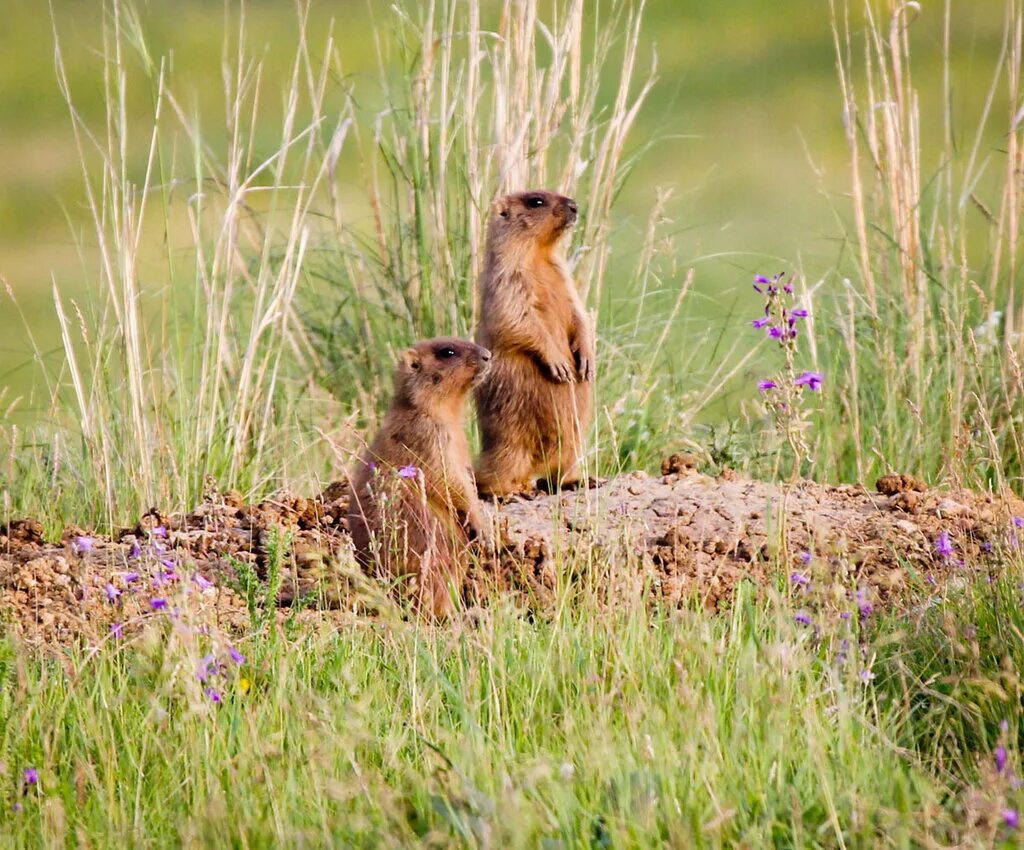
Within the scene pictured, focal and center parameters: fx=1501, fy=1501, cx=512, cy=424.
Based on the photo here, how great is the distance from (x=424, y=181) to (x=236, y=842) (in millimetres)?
4272

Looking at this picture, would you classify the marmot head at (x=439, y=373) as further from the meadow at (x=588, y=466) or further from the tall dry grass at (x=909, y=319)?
the tall dry grass at (x=909, y=319)

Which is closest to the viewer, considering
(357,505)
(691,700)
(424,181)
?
(691,700)

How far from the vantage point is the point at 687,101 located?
80.3ft

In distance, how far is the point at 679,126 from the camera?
23469 mm

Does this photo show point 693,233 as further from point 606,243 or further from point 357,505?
point 357,505

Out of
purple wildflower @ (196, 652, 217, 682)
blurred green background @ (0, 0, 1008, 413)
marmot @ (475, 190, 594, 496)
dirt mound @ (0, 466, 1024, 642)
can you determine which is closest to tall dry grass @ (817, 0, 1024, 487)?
dirt mound @ (0, 466, 1024, 642)

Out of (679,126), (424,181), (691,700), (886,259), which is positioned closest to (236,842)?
(691,700)

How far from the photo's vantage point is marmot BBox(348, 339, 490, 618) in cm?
474

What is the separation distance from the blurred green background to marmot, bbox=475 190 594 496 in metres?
10.5

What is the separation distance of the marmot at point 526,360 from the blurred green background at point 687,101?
34.4 feet

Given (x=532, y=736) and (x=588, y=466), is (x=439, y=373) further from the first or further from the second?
(x=532, y=736)

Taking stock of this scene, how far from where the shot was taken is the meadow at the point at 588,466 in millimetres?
3135

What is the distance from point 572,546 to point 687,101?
2065 centimetres

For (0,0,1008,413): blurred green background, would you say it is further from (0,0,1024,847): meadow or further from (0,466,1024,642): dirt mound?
(0,466,1024,642): dirt mound
